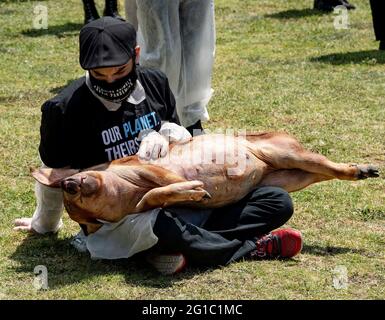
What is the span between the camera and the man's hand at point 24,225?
17.2 ft

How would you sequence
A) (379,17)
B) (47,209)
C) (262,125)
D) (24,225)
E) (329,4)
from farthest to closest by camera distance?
(329,4) < (379,17) < (262,125) < (24,225) < (47,209)

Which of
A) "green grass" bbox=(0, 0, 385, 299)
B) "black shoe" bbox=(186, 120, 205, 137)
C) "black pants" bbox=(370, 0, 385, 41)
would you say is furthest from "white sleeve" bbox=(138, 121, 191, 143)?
"black pants" bbox=(370, 0, 385, 41)

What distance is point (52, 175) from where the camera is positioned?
15.3ft

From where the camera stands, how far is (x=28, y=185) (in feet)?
20.2

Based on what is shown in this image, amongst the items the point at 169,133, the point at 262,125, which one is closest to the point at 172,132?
the point at 169,133

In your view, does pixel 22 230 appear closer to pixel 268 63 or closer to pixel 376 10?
pixel 268 63

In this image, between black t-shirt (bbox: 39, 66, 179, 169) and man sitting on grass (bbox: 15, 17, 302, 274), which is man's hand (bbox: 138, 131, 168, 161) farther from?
black t-shirt (bbox: 39, 66, 179, 169)

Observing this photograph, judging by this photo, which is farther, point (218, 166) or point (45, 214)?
point (45, 214)

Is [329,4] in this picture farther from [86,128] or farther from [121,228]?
[121,228]

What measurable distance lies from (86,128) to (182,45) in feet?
6.13

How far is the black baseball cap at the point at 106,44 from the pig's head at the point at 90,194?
50 cm

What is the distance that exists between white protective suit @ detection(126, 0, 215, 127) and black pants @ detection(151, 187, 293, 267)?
A: 1782mm

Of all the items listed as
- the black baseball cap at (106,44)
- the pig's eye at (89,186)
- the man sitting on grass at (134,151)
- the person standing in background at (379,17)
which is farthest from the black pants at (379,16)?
the pig's eye at (89,186)

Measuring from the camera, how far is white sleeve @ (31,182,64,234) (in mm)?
4918
